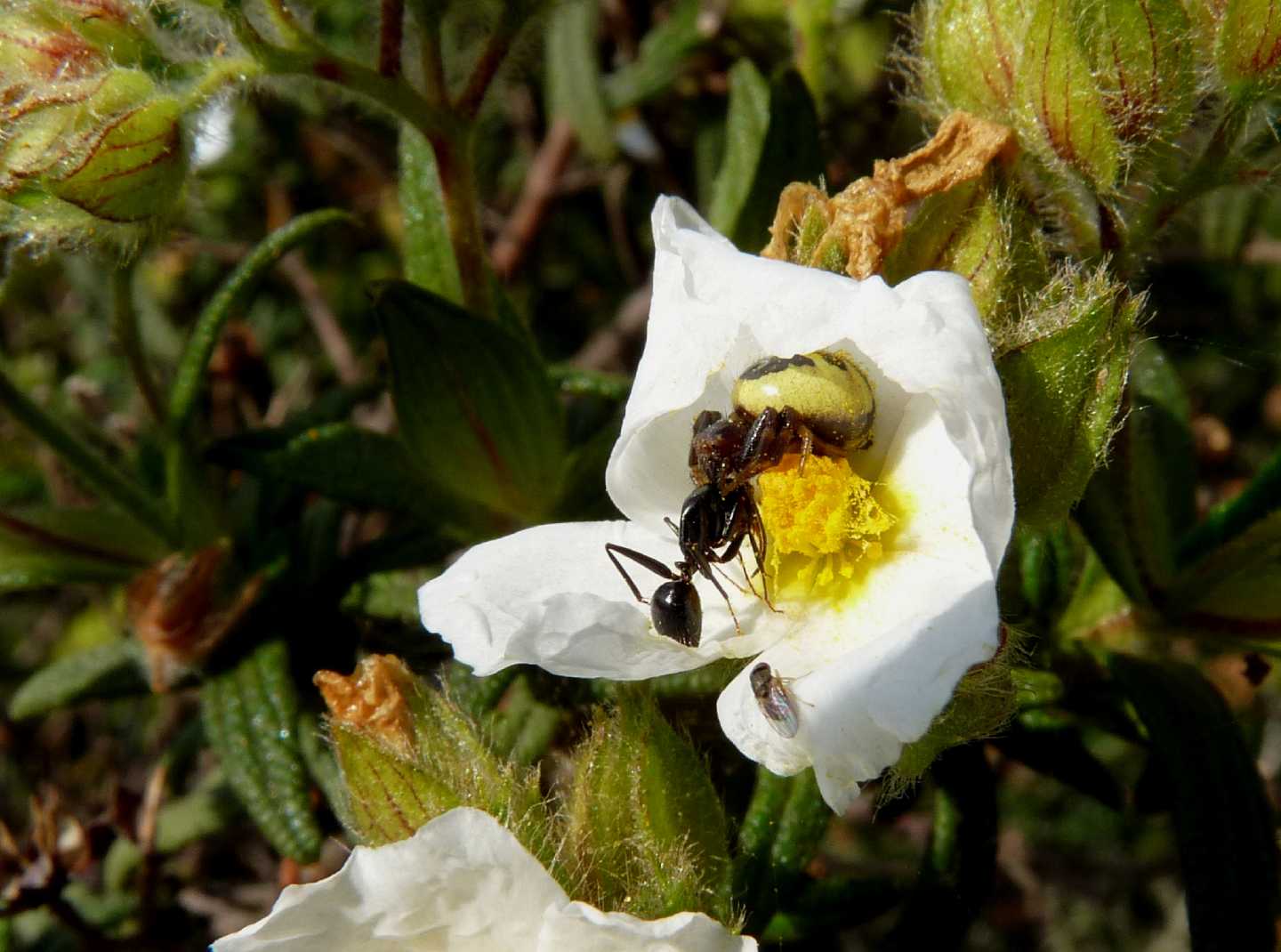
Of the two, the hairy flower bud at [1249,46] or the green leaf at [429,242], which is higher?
the hairy flower bud at [1249,46]

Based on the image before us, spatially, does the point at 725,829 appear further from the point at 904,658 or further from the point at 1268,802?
the point at 1268,802

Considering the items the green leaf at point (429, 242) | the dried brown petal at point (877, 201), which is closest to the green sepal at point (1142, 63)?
the dried brown petal at point (877, 201)

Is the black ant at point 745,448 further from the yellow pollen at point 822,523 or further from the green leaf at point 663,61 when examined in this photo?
the green leaf at point 663,61

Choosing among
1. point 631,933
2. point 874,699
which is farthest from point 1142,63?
point 631,933

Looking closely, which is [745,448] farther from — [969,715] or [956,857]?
[956,857]

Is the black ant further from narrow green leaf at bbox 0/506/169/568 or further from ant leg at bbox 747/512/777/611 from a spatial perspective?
narrow green leaf at bbox 0/506/169/568

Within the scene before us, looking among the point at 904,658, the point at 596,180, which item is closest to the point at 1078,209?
the point at 904,658
